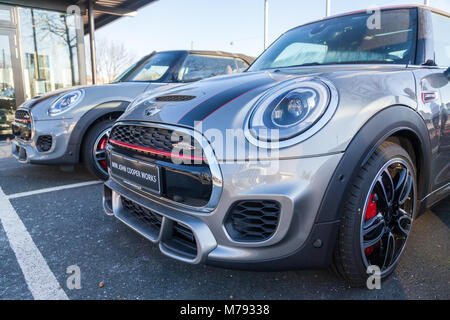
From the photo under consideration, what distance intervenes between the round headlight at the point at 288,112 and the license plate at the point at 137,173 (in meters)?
0.53

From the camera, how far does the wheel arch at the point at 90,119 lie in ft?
10.4

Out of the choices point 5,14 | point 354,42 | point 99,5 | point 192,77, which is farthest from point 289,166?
point 99,5

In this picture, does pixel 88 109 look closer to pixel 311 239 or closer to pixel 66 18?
pixel 311 239

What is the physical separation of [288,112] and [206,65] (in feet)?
9.74

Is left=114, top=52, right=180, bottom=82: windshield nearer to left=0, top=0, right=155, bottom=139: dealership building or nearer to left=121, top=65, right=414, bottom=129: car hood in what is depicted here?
left=121, top=65, right=414, bottom=129: car hood

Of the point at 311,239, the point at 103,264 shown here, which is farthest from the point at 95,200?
the point at 311,239

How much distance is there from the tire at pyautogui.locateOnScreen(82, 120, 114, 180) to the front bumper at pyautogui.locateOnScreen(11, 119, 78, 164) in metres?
0.14

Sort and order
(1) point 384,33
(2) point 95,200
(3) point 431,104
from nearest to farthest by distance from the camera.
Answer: (3) point 431,104 < (1) point 384,33 < (2) point 95,200

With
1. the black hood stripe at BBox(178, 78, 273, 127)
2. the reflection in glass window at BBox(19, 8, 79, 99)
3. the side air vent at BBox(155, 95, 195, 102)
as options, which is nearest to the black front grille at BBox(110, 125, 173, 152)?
the black hood stripe at BBox(178, 78, 273, 127)

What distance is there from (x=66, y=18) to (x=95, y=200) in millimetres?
7095

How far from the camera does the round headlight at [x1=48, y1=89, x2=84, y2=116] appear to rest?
3164 mm

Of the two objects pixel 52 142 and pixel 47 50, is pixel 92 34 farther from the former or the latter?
pixel 52 142

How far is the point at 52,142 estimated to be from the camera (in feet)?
10.3
